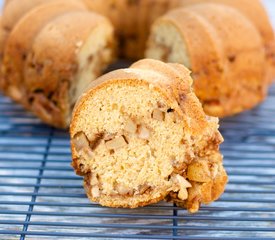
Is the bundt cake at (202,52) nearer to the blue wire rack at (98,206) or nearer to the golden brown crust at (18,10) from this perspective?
the golden brown crust at (18,10)

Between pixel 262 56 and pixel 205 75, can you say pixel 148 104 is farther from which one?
pixel 262 56

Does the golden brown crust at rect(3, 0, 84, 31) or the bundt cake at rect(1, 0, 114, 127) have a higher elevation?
the golden brown crust at rect(3, 0, 84, 31)

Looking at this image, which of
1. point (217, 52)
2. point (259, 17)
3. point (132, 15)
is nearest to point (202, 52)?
point (217, 52)

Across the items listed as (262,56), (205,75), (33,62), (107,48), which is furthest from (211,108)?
(33,62)

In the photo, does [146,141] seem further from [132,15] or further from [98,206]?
[132,15]

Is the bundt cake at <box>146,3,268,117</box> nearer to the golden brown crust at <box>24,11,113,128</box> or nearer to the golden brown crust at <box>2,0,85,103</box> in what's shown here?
the golden brown crust at <box>24,11,113,128</box>

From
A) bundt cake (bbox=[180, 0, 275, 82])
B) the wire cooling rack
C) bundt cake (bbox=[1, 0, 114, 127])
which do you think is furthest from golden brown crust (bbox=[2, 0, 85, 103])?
bundt cake (bbox=[180, 0, 275, 82])

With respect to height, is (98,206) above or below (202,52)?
below
